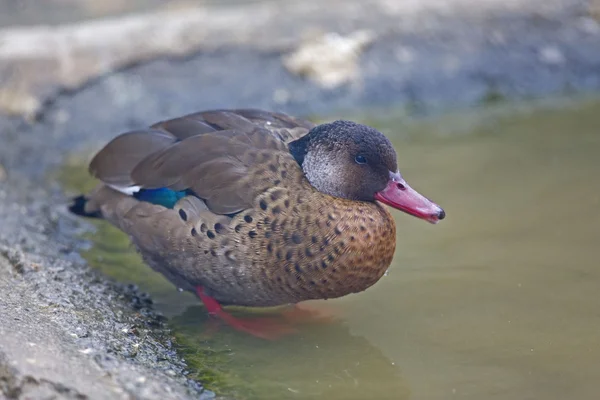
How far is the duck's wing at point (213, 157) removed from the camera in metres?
3.86

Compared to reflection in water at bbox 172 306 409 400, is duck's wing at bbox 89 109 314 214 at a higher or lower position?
higher

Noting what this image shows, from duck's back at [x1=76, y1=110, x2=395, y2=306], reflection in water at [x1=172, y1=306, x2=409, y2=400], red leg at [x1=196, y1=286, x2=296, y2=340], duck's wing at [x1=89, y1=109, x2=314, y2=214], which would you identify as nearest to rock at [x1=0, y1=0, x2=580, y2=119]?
duck's wing at [x1=89, y1=109, x2=314, y2=214]

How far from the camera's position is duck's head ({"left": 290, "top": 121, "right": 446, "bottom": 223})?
12.7 ft

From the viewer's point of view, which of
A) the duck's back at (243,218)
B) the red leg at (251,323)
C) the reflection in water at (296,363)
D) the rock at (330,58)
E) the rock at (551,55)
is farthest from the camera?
the rock at (551,55)

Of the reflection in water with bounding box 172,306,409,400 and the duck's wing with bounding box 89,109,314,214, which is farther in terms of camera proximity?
the duck's wing with bounding box 89,109,314,214

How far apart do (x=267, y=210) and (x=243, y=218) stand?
0.11m

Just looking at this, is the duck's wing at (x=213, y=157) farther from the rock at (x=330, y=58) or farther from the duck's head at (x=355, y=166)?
the rock at (x=330, y=58)

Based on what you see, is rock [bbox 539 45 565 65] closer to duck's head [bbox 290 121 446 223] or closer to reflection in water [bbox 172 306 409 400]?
duck's head [bbox 290 121 446 223]

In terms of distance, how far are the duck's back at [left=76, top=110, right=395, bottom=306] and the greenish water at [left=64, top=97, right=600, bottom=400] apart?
0.88ft

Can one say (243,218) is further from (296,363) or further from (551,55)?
(551,55)

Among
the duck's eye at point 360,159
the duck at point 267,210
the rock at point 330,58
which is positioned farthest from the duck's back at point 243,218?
the rock at point 330,58

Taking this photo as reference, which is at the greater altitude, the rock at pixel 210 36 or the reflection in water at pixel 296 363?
the rock at pixel 210 36

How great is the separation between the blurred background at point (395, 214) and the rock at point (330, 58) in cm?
1

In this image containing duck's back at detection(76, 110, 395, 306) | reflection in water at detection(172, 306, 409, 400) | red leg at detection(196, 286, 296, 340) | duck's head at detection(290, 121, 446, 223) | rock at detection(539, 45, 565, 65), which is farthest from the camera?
rock at detection(539, 45, 565, 65)
